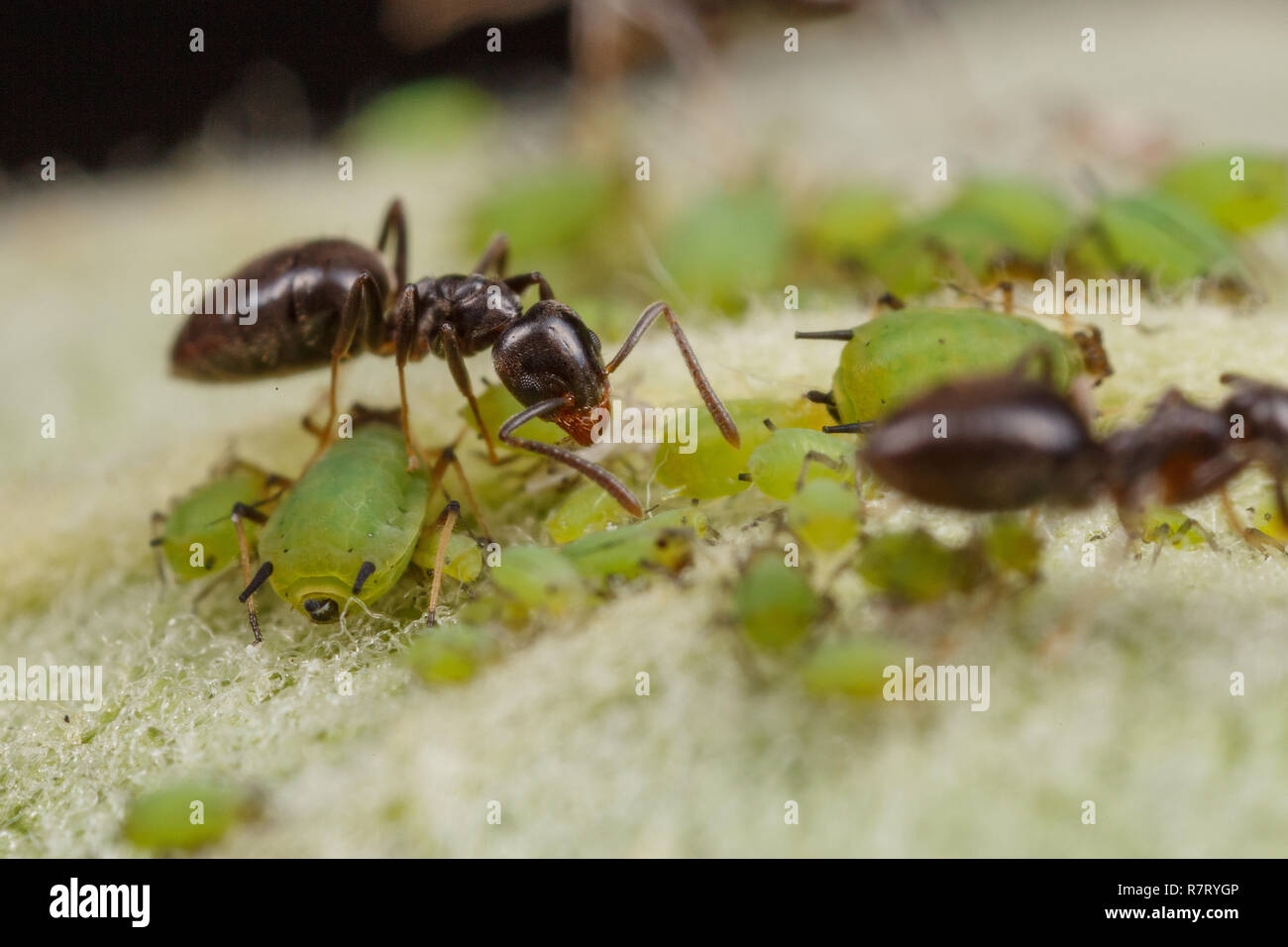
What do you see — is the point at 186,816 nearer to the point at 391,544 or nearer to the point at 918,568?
the point at 391,544

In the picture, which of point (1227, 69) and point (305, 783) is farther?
point (1227, 69)

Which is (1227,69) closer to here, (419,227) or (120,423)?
(419,227)

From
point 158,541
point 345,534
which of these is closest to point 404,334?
point 158,541

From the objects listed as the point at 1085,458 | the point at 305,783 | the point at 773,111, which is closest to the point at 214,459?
the point at 305,783

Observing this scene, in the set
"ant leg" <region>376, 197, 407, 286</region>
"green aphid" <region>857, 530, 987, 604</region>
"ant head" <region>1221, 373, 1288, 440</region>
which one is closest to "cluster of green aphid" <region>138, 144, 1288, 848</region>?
"green aphid" <region>857, 530, 987, 604</region>

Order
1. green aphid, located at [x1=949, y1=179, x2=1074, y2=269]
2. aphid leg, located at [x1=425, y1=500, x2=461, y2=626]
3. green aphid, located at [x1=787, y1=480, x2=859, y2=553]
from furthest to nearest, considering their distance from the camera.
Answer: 1. green aphid, located at [x1=949, y1=179, x2=1074, y2=269]
2. aphid leg, located at [x1=425, y1=500, x2=461, y2=626]
3. green aphid, located at [x1=787, y1=480, x2=859, y2=553]

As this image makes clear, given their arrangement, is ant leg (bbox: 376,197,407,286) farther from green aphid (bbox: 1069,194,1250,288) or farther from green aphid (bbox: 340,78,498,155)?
green aphid (bbox: 340,78,498,155)
